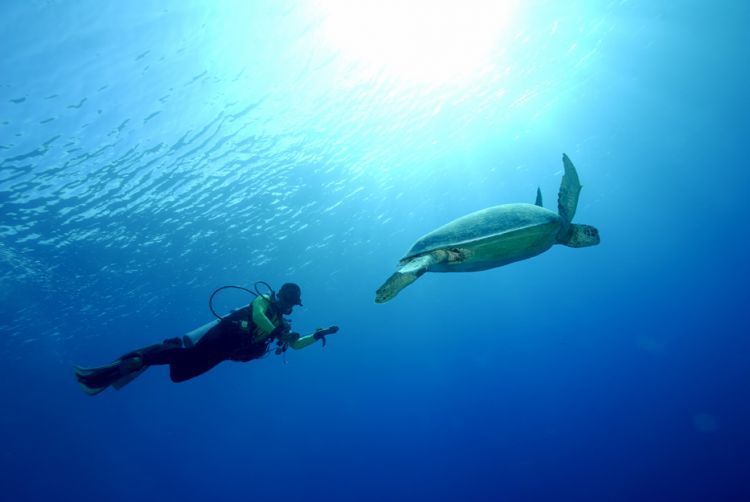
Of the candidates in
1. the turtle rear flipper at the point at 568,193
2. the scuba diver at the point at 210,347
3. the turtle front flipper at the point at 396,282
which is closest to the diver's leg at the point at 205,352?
the scuba diver at the point at 210,347

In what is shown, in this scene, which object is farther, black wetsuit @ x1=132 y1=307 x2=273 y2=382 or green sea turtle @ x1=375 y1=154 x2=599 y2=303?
black wetsuit @ x1=132 y1=307 x2=273 y2=382

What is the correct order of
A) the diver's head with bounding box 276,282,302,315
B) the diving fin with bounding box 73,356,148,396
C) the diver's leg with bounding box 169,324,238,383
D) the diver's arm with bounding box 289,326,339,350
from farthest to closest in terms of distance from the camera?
the diver's arm with bounding box 289,326,339,350
the diver's head with bounding box 276,282,302,315
the diver's leg with bounding box 169,324,238,383
the diving fin with bounding box 73,356,148,396

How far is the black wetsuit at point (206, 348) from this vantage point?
490cm

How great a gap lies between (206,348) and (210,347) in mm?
59

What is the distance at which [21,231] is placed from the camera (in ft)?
43.2

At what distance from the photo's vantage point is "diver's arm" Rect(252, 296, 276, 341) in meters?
4.98

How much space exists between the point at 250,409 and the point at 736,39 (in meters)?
93.5

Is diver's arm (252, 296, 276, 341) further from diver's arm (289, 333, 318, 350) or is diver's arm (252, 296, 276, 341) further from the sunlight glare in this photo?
the sunlight glare

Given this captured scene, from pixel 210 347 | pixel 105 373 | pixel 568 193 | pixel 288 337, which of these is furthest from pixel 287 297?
pixel 568 193

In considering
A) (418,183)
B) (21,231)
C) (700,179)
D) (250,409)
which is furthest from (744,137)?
(250,409)

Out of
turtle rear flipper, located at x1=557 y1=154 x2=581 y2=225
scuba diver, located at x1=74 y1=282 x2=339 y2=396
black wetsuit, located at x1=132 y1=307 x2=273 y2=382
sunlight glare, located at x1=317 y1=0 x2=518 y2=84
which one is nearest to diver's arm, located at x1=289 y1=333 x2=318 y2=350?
scuba diver, located at x1=74 y1=282 x2=339 y2=396

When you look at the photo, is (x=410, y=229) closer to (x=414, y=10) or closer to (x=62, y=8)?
(x=414, y=10)

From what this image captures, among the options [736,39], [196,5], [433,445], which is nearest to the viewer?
[196,5]

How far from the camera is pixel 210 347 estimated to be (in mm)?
5082
